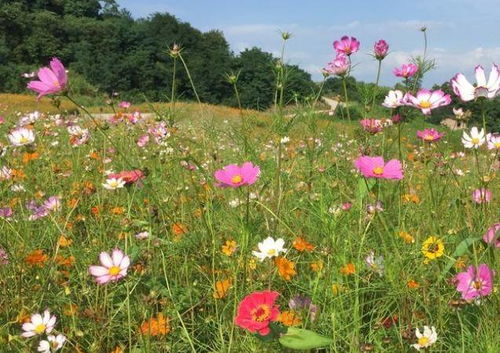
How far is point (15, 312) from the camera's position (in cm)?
117

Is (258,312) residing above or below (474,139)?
below

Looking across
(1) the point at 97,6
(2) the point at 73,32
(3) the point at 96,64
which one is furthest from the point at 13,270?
(1) the point at 97,6

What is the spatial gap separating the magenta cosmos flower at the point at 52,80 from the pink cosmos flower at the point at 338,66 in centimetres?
77

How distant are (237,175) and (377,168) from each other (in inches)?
11.2

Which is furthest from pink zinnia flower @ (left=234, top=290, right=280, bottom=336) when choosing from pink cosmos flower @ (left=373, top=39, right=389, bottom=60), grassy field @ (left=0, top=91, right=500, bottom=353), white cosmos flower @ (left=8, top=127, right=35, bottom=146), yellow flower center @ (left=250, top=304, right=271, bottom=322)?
white cosmos flower @ (left=8, top=127, right=35, bottom=146)

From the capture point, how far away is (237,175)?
3.56ft

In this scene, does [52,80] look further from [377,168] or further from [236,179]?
[377,168]

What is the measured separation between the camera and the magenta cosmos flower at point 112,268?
99cm

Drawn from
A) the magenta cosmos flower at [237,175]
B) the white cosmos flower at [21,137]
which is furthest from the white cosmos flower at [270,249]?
the white cosmos flower at [21,137]

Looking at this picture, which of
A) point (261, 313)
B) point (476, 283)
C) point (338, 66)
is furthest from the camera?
point (338, 66)

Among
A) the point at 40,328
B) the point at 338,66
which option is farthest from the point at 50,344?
the point at 338,66

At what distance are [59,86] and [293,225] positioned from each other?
0.74m

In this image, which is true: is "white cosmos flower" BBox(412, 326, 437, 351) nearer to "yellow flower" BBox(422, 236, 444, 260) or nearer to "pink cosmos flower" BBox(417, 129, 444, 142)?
"yellow flower" BBox(422, 236, 444, 260)

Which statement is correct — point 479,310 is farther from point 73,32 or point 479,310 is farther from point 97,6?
point 97,6
